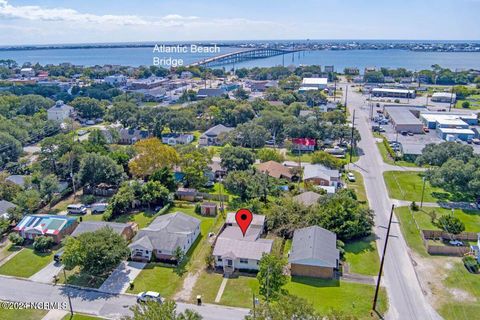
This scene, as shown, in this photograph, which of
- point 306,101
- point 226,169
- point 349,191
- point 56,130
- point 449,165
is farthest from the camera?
point 306,101

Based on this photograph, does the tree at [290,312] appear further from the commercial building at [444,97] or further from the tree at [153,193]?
the commercial building at [444,97]

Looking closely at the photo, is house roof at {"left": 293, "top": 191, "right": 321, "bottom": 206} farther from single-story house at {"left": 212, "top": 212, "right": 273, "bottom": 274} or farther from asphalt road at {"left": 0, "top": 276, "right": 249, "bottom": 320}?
asphalt road at {"left": 0, "top": 276, "right": 249, "bottom": 320}

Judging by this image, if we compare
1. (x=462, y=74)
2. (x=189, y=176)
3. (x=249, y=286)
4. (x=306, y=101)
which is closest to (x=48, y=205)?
(x=189, y=176)

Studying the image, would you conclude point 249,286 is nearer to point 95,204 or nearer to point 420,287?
point 420,287

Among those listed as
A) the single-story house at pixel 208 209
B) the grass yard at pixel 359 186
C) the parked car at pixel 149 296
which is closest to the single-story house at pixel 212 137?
the grass yard at pixel 359 186

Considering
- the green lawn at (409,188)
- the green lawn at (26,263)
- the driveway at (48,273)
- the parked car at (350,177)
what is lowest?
the green lawn at (26,263)

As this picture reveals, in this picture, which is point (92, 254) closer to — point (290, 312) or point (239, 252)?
point (239, 252)
